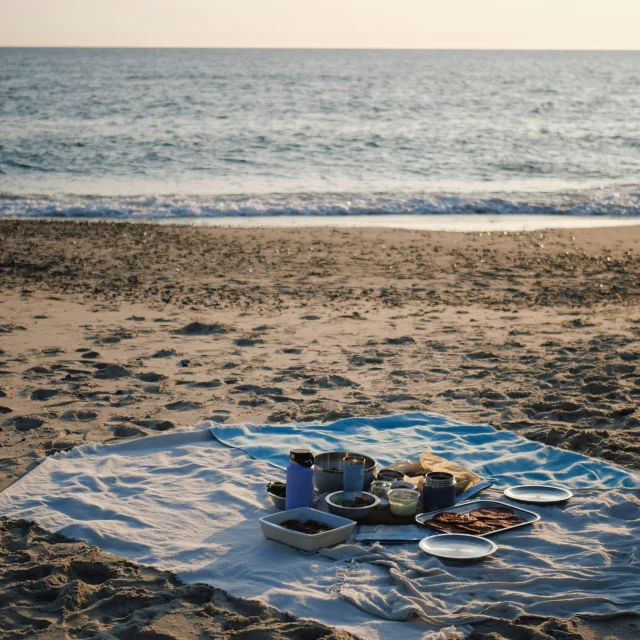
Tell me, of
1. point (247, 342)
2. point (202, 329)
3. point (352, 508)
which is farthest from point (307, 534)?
point (202, 329)

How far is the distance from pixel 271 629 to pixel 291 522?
0.77 metres

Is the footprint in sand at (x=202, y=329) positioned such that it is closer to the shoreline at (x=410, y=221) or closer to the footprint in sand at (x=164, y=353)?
the footprint in sand at (x=164, y=353)

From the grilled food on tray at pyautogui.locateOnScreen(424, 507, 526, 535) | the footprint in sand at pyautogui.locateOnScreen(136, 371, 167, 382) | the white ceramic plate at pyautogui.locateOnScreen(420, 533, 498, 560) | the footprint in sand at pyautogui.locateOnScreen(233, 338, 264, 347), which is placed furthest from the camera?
the footprint in sand at pyautogui.locateOnScreen(233, 338, 264, 347)

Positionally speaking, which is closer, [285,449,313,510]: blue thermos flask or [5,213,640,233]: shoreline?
[285,449,313,510]: blue thermos flask

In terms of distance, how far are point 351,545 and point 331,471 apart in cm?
54

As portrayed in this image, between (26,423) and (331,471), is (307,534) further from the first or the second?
(26,423)

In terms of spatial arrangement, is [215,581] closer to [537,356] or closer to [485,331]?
[537,356]

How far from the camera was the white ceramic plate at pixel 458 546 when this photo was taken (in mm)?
3561

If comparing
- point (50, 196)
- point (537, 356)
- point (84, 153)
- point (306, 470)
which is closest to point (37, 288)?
point (537, 356)

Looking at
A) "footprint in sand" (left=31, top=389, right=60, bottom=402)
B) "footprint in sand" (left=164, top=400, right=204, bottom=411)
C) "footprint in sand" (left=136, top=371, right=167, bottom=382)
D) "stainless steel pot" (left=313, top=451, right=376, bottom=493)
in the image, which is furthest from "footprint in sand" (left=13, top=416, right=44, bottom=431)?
"stainless steel pot" (left=313, top=451, right=376, bottom=493)

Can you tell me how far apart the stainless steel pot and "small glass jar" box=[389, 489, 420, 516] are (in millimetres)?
267

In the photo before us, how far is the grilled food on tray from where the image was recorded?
3809mm

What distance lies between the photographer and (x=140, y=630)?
119 inches

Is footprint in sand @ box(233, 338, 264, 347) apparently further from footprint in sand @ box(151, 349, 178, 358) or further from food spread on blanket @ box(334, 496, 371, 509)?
food spread on blanket @ box(334, 496, 371, 509)
